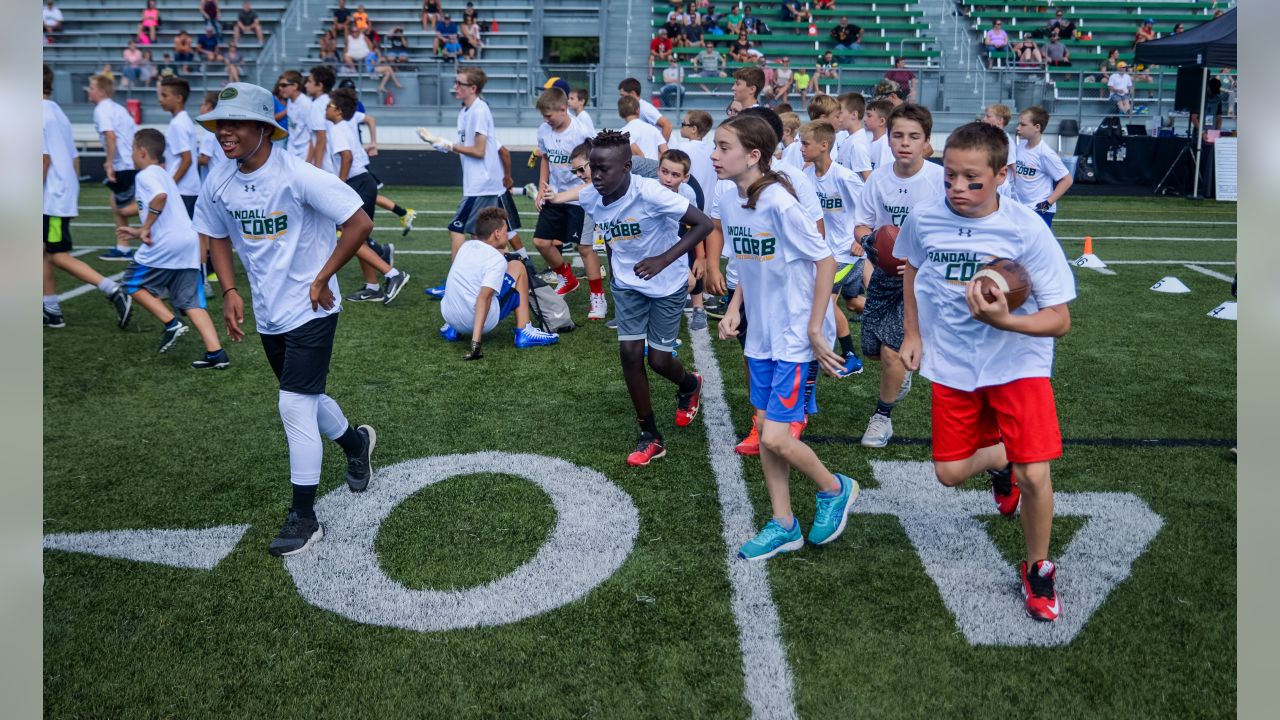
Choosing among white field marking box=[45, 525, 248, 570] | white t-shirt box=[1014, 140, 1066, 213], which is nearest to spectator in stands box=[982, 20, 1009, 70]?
white t-shirt box=[1014, 140, 1066, 213]

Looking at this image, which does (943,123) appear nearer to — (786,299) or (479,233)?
(479,233)

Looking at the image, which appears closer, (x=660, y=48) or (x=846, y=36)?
(x=660, y=48)

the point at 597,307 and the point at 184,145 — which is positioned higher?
the point at 184,145

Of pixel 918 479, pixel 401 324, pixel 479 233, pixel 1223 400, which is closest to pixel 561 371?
pixel 479 233

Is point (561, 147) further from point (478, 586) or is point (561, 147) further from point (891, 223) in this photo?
point (478, 586)

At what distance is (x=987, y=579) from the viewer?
443 cm

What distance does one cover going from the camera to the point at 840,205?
7.70m

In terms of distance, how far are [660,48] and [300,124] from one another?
54.7 ft

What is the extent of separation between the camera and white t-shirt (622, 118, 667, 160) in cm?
1039

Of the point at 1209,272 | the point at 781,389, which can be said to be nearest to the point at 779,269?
the point at 781,389

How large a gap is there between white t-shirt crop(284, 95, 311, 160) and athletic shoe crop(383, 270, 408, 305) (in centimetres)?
243

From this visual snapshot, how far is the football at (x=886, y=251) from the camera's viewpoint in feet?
18.7

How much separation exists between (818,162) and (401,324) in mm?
3961

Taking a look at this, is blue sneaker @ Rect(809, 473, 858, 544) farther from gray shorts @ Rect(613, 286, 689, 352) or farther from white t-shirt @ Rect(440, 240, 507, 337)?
white t-shirt @ Rect(440, 240, 507, 337)
